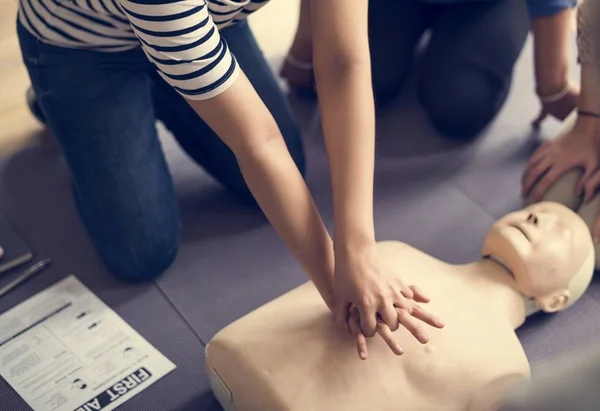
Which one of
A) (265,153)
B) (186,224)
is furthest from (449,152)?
(265,153)

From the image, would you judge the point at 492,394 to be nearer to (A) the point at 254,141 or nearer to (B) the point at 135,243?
(A) the point at 254,141

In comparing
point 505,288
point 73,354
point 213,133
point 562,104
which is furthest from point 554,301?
point 73,354

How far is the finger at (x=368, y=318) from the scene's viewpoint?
917 millimetres

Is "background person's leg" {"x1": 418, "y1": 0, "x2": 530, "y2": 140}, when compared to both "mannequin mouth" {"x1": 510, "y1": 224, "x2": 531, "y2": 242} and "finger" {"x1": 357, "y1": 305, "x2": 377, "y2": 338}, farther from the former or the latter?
"finger" {"x1": 357, "y1": 305, "x2": 377, "y2": 338}

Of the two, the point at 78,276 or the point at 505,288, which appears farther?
the point at 78,276

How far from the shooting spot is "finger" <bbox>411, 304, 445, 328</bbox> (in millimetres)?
935

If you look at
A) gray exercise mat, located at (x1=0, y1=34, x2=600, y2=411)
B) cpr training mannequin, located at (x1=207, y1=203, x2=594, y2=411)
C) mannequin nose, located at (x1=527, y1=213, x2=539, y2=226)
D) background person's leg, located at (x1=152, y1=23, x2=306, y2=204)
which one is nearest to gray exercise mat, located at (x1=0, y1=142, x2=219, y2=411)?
gray exercise mat, located at (x1=0, y1=34, x2=600, y2=411)

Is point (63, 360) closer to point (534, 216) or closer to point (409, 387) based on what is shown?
point (409, 387)

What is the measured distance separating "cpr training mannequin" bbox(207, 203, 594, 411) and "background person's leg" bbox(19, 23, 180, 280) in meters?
0.34

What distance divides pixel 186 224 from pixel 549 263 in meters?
0.71

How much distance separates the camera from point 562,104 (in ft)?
4.89

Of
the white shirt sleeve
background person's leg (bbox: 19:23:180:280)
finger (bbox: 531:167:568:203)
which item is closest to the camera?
the white shirt sleeve

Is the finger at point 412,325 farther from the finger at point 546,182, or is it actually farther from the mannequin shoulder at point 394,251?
the finger at point 546,182

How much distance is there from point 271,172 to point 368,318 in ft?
0.77
